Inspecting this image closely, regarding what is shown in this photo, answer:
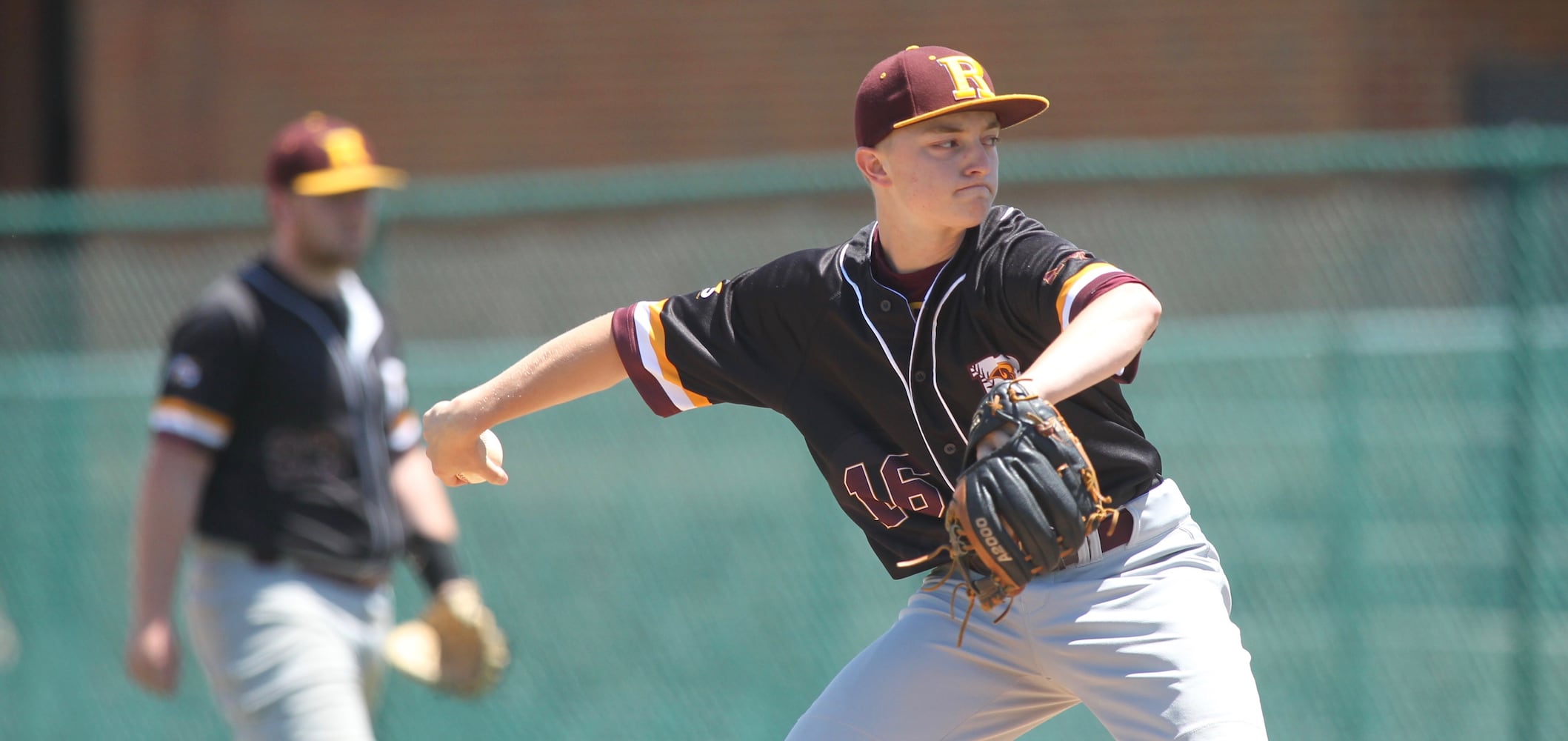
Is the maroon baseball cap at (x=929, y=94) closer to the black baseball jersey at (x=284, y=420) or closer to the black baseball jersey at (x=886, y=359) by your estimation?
the black baseball jersey at (x=886, y=359)

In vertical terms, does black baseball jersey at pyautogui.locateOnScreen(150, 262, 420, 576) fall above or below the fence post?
above

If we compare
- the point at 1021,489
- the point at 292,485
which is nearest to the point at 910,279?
the point at 1021,489

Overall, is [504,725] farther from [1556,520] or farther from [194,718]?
[1556,520]

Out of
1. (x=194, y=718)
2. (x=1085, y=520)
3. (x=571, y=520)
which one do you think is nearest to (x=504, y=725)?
(x=571, y=520)

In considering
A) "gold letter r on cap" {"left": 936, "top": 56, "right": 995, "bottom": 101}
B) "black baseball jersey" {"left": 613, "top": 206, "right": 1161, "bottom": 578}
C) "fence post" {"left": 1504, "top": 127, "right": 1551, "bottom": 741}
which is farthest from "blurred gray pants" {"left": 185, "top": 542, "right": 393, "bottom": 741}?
"fence post" {"left": 1504, "top": 127, "right": 1551, "bottom": 741}

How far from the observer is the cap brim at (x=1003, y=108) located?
9.99ft

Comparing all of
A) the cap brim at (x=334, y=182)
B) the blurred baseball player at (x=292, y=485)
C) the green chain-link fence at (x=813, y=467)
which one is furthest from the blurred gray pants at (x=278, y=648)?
the green chain-link fence at (x=813, y=467)

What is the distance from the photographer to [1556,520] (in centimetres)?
582

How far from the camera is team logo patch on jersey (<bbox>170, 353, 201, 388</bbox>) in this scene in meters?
4.31

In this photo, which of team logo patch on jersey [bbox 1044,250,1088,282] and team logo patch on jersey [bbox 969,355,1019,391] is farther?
team logo patch on jersey [bbox 969,355,1019,391]

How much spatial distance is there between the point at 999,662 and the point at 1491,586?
3650 mm

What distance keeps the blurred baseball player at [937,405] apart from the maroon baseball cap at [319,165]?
1.69 meters

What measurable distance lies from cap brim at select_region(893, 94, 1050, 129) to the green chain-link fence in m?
3.08

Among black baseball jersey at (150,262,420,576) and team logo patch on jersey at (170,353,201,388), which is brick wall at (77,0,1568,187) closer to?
black baseball jersey at (150,262,420,576)
